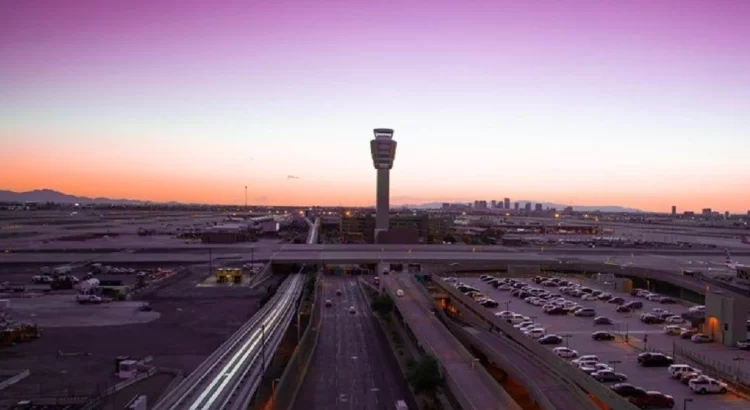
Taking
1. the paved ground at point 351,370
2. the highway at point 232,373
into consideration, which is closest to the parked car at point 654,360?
the paved ground at point 351,370

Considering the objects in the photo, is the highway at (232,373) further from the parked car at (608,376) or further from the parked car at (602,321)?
the parked car at (602,321)

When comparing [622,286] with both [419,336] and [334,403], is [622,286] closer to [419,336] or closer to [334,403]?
[419,336]

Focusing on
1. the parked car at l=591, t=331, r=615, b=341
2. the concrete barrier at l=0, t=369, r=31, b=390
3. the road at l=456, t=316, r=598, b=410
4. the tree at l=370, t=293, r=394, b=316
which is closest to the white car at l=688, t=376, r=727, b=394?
the road at l=456, t=316, r=598, b=410

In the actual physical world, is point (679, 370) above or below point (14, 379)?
above

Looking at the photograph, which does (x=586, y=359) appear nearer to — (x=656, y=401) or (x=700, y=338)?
(x=656, y=401)

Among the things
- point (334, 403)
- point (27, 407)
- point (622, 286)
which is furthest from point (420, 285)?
point (27, 407)

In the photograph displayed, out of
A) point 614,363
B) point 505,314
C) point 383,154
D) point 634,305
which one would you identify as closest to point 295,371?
point 505,314

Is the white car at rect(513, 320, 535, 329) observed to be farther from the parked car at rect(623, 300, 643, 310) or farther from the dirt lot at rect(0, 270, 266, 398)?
the dirt lot at rect(0, 270, 266, 398)
